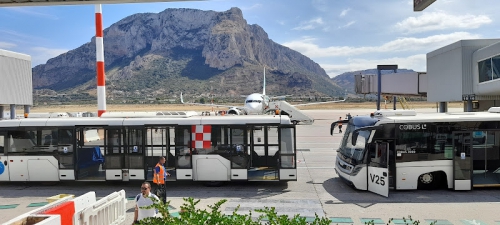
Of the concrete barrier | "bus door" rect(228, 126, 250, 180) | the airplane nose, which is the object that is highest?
the airplane nose

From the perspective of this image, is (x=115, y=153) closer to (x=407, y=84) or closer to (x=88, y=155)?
(x=88, y=155)

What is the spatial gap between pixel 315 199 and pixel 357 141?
2569 mm

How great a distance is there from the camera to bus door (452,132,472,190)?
11.7 metres

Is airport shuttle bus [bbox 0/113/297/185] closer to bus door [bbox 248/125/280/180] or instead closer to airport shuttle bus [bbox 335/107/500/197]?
bus door [bbox 248/125/280/180]

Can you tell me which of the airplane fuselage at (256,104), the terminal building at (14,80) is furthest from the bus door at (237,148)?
the airplane fuselage at (256,104)

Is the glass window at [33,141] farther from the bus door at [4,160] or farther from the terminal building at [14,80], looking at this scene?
the terminal building at [14,80]

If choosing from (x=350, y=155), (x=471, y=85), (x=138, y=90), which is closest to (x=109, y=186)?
(x=350, y=155)

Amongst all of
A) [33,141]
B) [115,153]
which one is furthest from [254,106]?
[33,141]

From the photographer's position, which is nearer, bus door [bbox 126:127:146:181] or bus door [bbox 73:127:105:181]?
bus door [bbox 126:127:146:181]

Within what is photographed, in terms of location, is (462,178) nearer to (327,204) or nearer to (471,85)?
(327,204)

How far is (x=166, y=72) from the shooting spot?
18412 cm

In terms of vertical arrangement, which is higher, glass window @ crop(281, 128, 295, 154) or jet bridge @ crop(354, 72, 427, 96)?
jet bridge @ crop(354, 72, 427, 96)

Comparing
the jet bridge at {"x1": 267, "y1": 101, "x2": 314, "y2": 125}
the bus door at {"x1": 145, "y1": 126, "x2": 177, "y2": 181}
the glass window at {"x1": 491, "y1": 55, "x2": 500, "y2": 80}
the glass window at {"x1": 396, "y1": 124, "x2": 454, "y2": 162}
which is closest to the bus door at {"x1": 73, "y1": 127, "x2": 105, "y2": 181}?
the bus door at {"x1": 145, "y1": 126, "x2": 177, "y2": 181}

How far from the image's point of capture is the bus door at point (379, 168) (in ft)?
36.7
